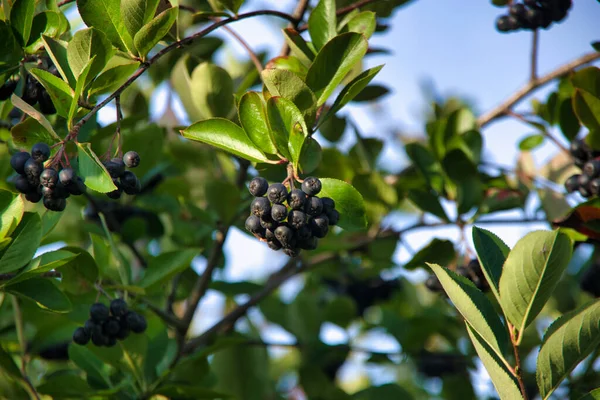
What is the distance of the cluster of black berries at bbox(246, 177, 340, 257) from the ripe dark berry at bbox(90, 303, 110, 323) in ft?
1.96

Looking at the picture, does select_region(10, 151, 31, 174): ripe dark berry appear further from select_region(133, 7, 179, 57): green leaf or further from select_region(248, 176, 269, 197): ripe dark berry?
select_region(248, 176, 269, 197): ripe dark berry

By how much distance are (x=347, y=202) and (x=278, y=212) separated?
199 mm

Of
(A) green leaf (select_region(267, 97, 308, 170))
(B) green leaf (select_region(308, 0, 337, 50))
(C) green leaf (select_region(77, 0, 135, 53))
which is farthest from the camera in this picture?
(B) green leaf (select_region(308, 0, 337, 50))

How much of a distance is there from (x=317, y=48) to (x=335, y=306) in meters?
1.78

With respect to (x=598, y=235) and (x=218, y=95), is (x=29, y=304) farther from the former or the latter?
(x=598, y=235)

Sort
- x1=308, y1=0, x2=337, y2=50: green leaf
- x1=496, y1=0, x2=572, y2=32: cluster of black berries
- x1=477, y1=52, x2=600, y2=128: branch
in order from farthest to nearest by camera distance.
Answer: x1=477, y1=52, x2=600, y2=128: branch, x1=496, y1=0, x2=572, y2=32: cluster of black berries, x1=308, y1=0, x2=337, y2=50: green leaf

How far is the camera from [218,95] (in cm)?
228

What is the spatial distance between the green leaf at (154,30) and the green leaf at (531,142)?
1.84 metres

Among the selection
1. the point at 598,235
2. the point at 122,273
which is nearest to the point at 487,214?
the point at 598,235

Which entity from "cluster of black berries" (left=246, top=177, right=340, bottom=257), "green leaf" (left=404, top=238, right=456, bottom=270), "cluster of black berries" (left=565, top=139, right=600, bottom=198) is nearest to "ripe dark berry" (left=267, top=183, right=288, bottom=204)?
"cluster of black berries" (left=246, top=177, right=340, bottom=257)

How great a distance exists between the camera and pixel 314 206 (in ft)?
5.05

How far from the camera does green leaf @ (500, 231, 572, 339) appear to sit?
145 centimetres

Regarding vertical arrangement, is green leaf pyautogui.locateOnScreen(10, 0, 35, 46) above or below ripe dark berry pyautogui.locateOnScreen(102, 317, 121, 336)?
above

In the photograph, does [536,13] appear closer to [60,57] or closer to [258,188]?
[258,188]
